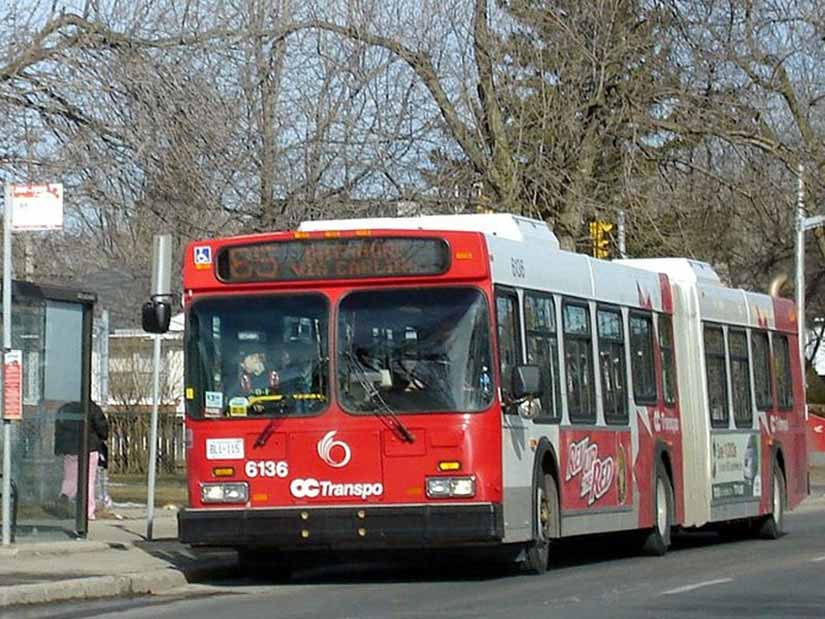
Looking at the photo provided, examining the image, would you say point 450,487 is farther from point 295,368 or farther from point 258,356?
point 258,356

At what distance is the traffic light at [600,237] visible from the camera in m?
26.0

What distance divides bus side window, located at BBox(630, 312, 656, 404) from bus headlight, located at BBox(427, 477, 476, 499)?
456cm

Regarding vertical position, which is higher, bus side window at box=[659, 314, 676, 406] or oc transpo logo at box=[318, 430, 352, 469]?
bus side window at box=[659, 314, 676, 406]

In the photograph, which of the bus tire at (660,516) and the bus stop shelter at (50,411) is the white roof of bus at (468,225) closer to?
the bus stop shelter at (50,411)

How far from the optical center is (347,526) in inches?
614

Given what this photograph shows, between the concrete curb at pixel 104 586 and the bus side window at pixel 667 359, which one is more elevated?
the bus side window at pixel 667 359

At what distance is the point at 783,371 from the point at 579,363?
7714 mm

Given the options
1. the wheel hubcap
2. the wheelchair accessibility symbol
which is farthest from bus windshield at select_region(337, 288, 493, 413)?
the wheel hubcap

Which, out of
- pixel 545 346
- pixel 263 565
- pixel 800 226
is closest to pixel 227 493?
pixel 263 565

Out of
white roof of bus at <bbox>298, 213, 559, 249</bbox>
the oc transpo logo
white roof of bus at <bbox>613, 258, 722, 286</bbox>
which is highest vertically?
white roof of bus at <bbox>613, 258, 722, 286</bbox>

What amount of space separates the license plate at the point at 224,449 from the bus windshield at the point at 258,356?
8.8 inches

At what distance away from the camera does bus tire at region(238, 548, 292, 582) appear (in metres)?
17.4

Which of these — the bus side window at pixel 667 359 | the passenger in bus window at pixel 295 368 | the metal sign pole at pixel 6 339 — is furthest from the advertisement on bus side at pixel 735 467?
the metal sign pole at pixel 6 339

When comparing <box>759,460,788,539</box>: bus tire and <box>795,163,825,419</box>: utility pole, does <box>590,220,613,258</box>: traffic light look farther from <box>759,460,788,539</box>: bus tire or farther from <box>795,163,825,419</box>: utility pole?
<box>759,460,788,539</box>: bus tire
